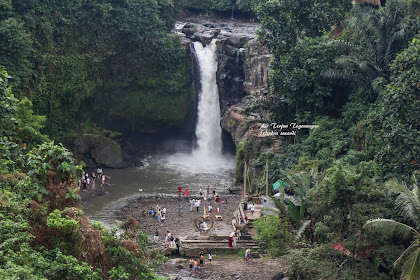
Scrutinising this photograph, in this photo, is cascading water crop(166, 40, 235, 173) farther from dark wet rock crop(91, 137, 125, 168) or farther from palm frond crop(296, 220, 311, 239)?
palm frond crop(296, 220, 311, 239)

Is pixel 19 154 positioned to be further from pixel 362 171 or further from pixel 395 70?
pixel 395 70

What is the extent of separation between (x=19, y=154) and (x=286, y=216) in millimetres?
11434

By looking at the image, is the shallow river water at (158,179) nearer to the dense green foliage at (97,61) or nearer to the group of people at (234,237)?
the dense green foliage at (97,61)

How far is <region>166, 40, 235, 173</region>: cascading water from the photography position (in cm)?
4638

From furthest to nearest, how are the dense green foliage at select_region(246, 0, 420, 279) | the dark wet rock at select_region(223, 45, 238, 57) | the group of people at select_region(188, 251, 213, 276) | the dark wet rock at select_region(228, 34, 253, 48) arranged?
the dark wet rock at select_region(223, 45, 238, 57) → the dark wet rock at select_region(228, 34, 253, 48) → the group of people at select_region(188, 251, 213, 276) → the dense green foliage at select_region(246, 0, 420, 279)

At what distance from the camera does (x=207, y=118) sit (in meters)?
47.3

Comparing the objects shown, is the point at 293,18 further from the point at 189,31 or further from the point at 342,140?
the point at 189,31

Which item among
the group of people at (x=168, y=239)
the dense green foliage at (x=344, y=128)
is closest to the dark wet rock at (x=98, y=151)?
the dense green foliage at (x=344, y=128)

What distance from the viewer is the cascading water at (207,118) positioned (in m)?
46.4

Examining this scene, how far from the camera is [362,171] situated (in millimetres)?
21016

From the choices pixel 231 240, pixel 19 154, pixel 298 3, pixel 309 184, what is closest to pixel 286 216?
pixel 309 184

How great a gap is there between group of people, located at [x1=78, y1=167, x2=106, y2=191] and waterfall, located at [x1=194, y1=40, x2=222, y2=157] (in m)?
9.90

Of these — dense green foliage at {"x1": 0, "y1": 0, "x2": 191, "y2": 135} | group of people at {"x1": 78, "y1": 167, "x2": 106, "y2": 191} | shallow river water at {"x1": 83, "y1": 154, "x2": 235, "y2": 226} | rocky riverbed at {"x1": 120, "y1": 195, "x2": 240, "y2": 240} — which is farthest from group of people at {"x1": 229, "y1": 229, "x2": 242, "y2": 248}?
dense green foliage at {"x1": 0, "y1": 0, "x2": 191, "y2": 135}

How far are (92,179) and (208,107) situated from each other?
12927mm
